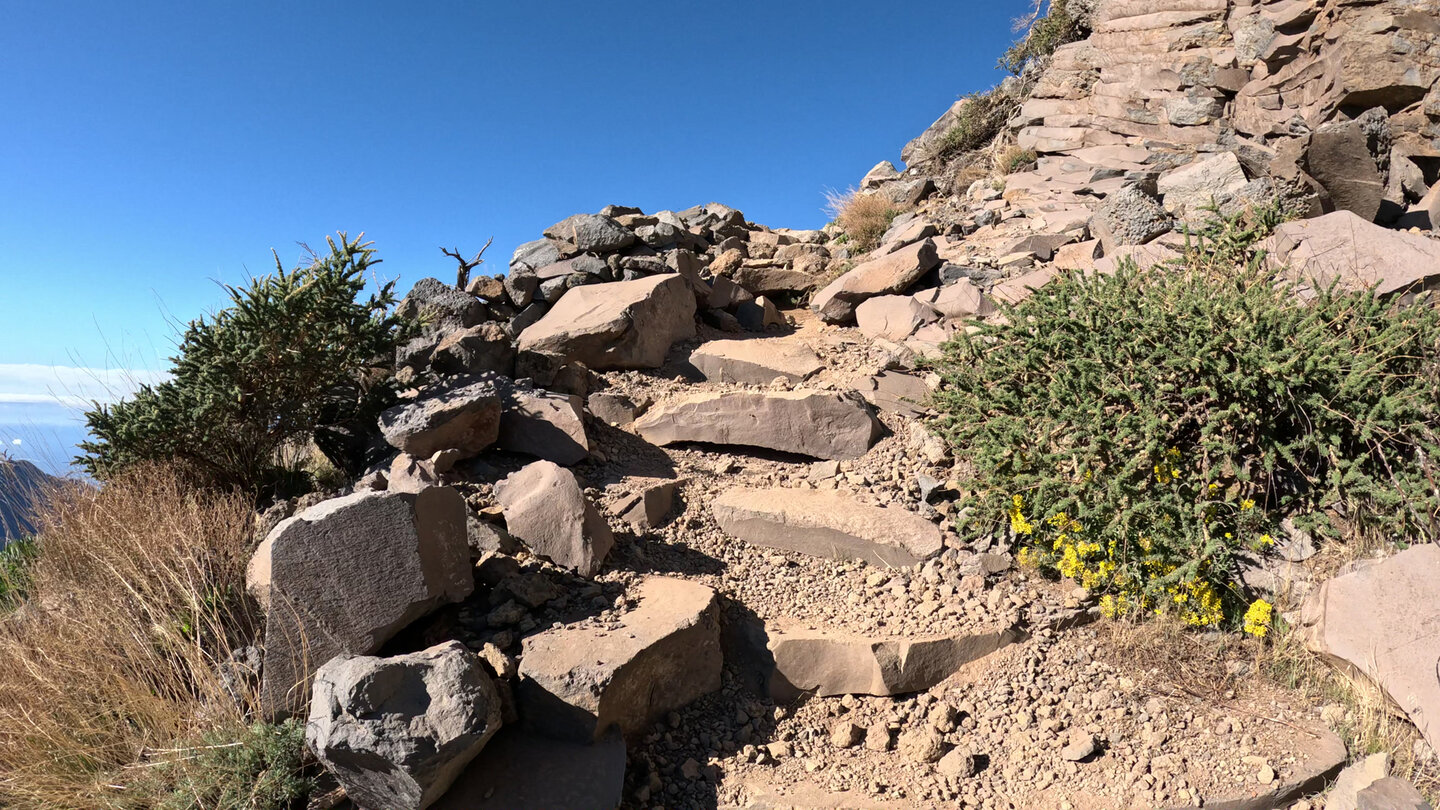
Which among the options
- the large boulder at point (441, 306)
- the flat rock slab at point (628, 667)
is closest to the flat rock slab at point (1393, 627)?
the flat rock slab at point (628, 667)

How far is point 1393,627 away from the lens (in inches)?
147

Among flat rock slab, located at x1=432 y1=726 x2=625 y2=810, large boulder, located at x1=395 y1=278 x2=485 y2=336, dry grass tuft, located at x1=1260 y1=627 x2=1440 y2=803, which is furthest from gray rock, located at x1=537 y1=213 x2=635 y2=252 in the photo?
dry grass tuft, located at x1=1260 y1=627 x2=1440 y2=803

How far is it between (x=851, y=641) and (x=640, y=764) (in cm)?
118

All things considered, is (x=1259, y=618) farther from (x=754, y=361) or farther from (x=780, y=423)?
(x=754, y=361)

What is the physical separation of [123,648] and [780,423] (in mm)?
3966

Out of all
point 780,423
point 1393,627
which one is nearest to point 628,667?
point 780,423

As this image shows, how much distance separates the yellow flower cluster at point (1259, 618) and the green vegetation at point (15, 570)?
6724mm

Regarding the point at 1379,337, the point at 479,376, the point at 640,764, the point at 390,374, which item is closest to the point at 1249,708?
the point at 1379,337

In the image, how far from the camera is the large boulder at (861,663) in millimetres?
4078

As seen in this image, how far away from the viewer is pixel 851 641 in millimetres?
4129

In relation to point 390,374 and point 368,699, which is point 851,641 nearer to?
point 368,699

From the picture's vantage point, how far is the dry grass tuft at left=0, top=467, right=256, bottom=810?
352 centimetres

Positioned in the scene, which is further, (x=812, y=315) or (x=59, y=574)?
(x=812, y=315)

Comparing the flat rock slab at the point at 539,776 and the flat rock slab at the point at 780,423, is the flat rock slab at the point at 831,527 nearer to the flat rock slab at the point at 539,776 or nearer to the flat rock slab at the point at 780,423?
the flat rock slab at the point at 780,423
